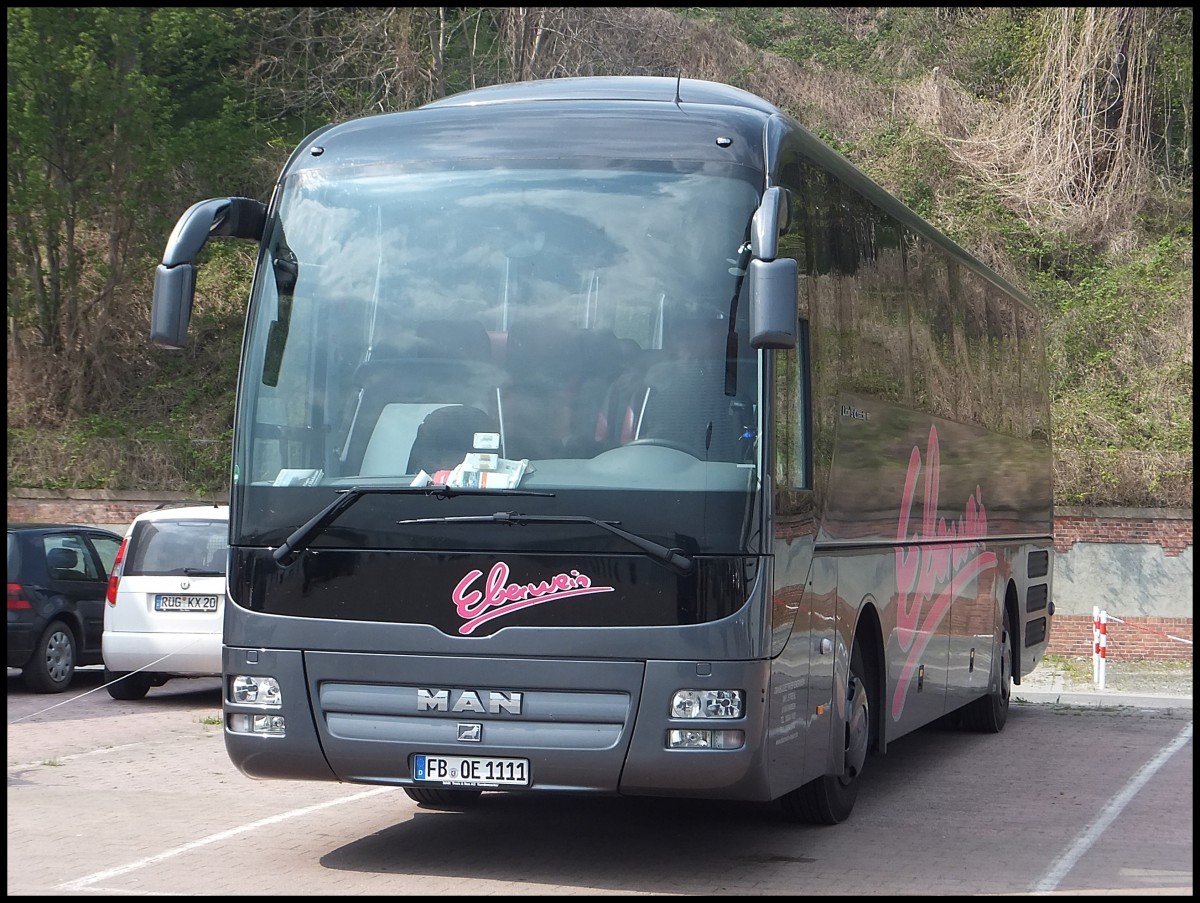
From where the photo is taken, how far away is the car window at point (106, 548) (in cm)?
1740

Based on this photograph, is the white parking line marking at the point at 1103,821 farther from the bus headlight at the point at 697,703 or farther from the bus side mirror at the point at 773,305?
the bus side mirror at the point at 773,305

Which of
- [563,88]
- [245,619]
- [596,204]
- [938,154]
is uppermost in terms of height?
[938,154]

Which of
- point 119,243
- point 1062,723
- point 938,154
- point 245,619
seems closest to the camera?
point 245,619

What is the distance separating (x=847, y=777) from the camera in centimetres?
915

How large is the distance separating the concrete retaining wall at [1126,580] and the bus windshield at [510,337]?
52.2 ft

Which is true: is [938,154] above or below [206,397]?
above

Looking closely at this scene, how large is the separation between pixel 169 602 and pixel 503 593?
28.8 feet

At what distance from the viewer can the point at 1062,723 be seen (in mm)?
15062

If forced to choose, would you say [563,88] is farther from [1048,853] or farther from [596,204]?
[1048,853]

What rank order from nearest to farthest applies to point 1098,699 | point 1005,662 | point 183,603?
point 1005,662 → point 183,603 → point 1098,699

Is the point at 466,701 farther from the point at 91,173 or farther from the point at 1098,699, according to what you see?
the point at 91,173

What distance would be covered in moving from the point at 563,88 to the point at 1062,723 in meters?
9.22

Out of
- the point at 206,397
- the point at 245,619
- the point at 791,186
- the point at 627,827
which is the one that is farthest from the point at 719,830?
the point at 206,397

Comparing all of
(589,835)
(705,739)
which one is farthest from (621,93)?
(589,835)
